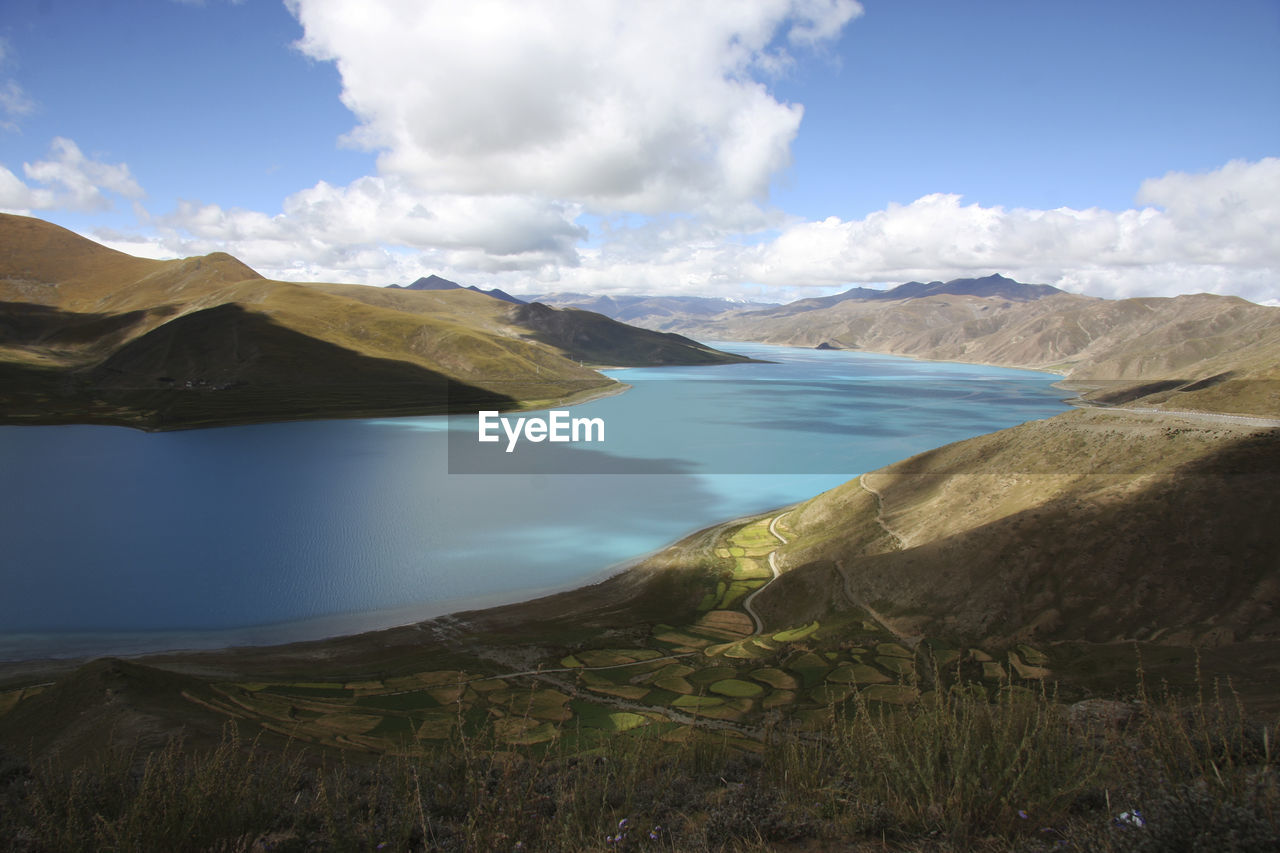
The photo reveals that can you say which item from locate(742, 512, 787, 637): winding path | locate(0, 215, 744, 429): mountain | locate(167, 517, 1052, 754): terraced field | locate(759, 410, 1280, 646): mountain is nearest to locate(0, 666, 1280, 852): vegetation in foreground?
locate(167, 517, 1052, 754): terraced field

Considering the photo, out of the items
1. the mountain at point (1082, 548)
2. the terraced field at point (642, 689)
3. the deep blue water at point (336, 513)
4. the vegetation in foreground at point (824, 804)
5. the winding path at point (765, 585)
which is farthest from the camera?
the deep blue water at point (336, 513)

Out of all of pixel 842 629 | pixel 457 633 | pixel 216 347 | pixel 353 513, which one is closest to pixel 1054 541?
pixel 842 629

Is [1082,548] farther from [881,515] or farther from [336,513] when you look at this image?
[336,513]

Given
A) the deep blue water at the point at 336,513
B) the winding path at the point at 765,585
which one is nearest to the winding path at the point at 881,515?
the winding path at the point at 765,585

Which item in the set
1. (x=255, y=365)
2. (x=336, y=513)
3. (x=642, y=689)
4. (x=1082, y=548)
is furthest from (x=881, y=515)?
(x=255, y=365)

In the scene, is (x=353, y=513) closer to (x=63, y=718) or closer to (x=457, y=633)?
(x=457, y=633)

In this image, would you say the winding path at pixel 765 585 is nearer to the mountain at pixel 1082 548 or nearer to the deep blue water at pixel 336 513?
the mountain at pixel 1082 548
